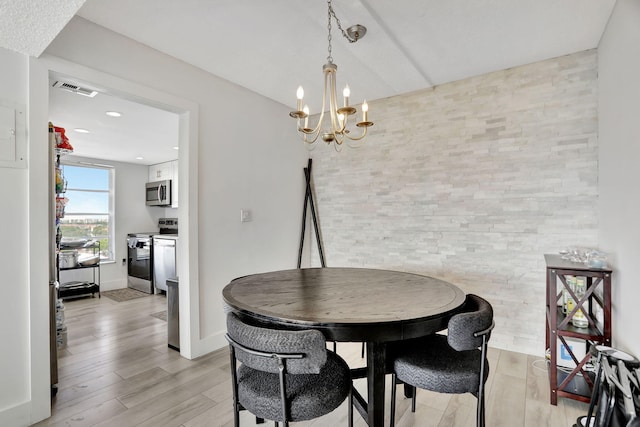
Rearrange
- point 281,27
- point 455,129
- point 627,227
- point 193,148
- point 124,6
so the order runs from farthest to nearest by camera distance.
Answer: point 455,129, point 193,148, point 281,27, point 124,6, point 627,227

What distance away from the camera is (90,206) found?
5344 mm

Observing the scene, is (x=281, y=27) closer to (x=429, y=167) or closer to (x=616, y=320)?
(x=429, y=167)

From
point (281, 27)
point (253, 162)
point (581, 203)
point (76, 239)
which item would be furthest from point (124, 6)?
point (76, 239)

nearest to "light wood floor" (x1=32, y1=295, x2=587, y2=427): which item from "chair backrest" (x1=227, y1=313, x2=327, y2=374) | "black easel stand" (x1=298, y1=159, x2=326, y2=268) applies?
"chair backrest" (x1=227, y1=313, x2=327, y2=374)

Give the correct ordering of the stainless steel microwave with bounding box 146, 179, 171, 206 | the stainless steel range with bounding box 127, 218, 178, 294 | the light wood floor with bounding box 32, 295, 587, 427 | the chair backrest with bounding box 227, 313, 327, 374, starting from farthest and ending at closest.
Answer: the stainless steel microwave with bounding box 146, 179, 171, 206, the stainless steel range with bounding box 127, 218, 178, 294, the light wood floor with bounding box 32, 295, 587, 427, the chair backrest with bounding box 227, 313, 327, 374

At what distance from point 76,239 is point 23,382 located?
14.0 feet

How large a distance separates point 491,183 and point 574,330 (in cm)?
129

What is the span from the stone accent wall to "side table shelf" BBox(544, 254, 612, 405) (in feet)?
1.86

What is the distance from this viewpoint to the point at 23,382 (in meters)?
1.75

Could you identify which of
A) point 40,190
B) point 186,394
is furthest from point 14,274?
point 186,394

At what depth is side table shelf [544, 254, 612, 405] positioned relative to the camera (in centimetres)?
182

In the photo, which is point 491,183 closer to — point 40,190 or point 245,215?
point 245,215

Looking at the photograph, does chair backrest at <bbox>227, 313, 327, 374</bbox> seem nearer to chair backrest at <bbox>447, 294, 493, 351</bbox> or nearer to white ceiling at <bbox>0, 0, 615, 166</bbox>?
chair backrest at <bbox>447, 294, 493, 351</bbox>

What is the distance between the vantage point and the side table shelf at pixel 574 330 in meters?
1.82
